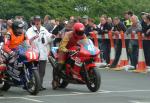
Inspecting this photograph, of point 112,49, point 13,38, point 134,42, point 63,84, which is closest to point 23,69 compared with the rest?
point 13,38

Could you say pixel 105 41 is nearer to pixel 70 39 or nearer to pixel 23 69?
pixel 70 39

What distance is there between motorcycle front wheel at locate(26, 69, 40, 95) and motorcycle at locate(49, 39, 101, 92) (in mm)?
1357

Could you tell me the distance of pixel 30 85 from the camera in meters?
15.2

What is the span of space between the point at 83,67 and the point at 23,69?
1.55m

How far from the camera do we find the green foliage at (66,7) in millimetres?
55531

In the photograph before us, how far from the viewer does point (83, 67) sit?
15.9 meters

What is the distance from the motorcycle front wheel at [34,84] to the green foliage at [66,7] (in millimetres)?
39415

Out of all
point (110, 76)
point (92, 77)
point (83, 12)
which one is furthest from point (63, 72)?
point (83, 12)

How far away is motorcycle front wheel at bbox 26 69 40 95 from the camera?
1492 centimetres

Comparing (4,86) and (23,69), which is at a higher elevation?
(23,69)

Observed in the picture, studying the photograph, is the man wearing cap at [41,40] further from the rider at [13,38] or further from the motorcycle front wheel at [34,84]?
the motorcycle front wheel at [34,84]

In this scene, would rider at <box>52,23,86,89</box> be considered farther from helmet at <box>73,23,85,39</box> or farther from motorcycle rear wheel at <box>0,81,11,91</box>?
motorcycle rear wheel at <box>0,81,11,91</box>

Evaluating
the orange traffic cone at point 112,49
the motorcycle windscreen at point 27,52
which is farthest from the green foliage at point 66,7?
the motorcycle windscreen at point 27,52

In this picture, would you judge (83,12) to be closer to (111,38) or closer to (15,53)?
(111,38)
